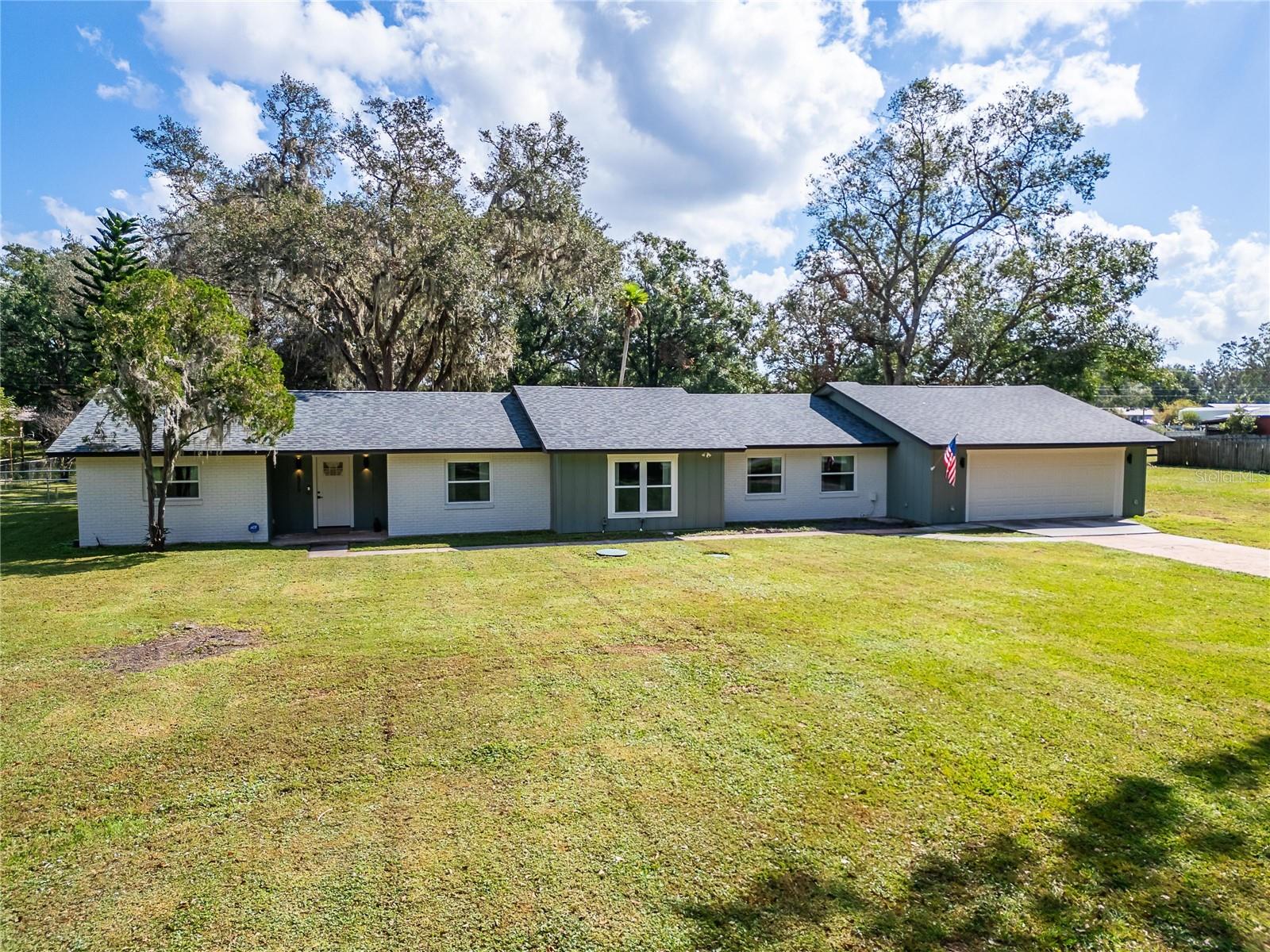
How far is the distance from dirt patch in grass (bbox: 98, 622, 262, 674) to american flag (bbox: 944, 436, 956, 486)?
14.9 meters

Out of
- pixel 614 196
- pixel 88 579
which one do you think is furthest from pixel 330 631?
pixel 614 196

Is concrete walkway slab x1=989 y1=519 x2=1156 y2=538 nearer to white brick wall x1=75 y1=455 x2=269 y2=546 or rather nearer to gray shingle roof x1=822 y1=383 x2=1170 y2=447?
gray shingle roof x1=822 y1=383 x2=1170 y2=447

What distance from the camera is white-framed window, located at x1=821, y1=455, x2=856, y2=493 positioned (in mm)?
18750

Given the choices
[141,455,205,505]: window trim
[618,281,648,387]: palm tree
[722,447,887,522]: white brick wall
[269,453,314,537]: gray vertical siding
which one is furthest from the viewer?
[618,281,648,387]: palm tree

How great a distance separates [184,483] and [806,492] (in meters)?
14.6

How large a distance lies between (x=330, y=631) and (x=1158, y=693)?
8.62 meters

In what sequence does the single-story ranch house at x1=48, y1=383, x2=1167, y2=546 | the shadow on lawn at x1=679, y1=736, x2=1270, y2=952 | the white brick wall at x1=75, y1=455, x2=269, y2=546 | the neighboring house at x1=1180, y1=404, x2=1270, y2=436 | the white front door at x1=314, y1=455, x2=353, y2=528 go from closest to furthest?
the shadow on lawn at x1=679, y1=736, x2=1270, y2=952 → the white brick wall at x1=75, y1=455, x2=269, y2=546 → the single-story ranch house at x1=48, y1=383, x2=1167, y2=546 → the white front door at x1=314, y1=455, x2=353, y2=528 → the neighboring house at x1=1180, y1=404, x2=1270, y2=436

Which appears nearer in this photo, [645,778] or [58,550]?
[645,778]

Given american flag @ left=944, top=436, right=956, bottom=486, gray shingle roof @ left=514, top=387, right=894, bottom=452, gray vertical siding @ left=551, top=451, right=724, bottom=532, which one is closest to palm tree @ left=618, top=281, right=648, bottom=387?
gray shingle roof @ left=514, top=387, right=894, bottom=452

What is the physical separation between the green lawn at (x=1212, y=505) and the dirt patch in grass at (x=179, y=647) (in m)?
18.6

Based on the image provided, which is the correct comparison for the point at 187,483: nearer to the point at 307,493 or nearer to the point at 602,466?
the point at 307,493

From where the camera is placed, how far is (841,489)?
18859 mm

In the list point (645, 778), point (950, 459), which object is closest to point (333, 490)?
point (645, 778)

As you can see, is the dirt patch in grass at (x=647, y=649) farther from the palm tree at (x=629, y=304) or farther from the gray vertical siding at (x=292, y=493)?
the palm tree at (x=629, y=304)
